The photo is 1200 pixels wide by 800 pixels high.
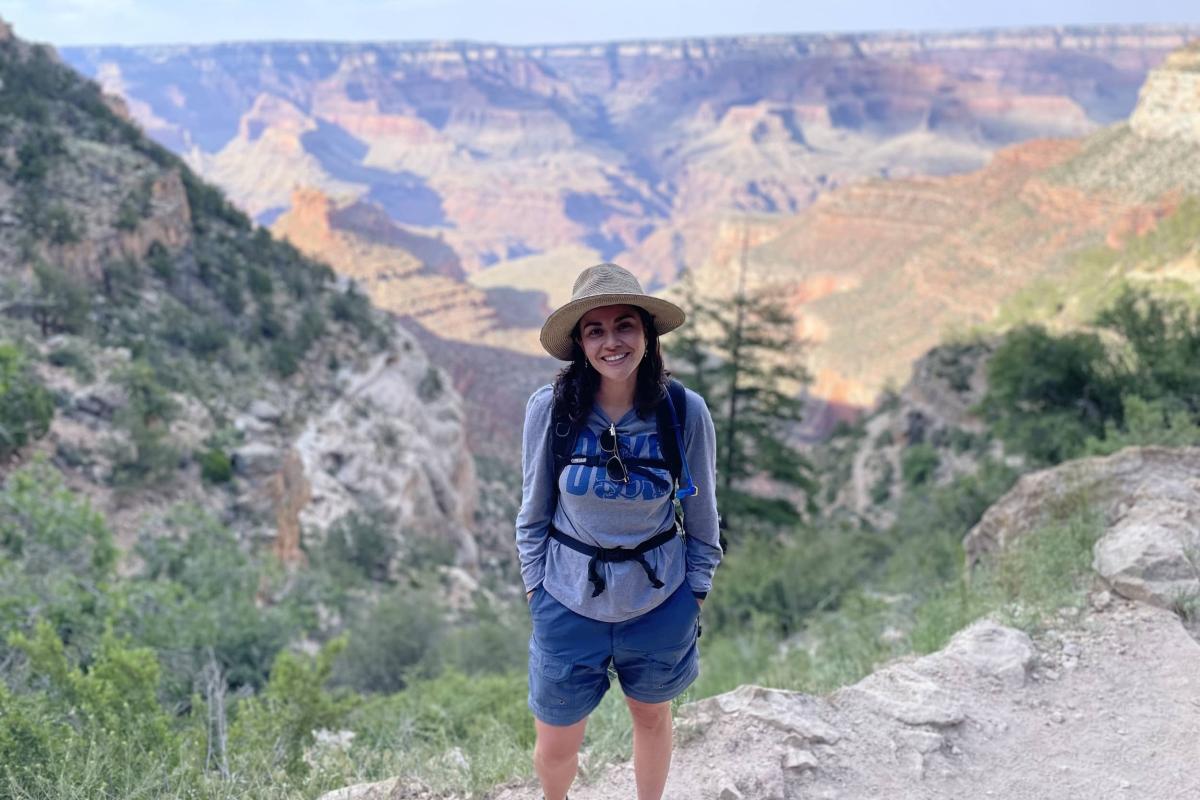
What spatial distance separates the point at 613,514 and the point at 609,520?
1.0 inches

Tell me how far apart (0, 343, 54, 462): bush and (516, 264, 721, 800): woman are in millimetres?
9851

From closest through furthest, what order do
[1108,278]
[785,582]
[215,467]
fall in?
[785,582] < [215,467] < [1108,278]

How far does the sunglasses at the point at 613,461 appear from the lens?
2.97 meters

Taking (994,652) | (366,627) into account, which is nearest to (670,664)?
(994,652)

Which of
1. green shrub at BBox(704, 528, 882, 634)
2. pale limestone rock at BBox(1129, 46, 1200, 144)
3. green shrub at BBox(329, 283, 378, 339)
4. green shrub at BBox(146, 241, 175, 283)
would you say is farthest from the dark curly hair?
pale limestone rock at BBox(1129, 46, 1200, 144)

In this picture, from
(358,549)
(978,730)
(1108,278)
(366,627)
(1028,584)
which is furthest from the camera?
(1108,278)

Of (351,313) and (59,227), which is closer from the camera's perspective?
(59,227)

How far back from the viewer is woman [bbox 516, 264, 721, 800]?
119 inches

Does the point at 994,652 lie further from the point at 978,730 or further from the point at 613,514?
the point at 613,514

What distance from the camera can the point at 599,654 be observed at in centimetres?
313

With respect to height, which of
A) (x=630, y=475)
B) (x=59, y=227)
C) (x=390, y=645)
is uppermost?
(x=59, y=227)

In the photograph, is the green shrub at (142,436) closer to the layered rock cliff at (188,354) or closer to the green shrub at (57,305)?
the layered rock cliff at (188,354)

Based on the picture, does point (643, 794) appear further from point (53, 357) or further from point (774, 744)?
point (53, 357)

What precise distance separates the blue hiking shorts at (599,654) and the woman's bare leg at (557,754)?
6 cm
